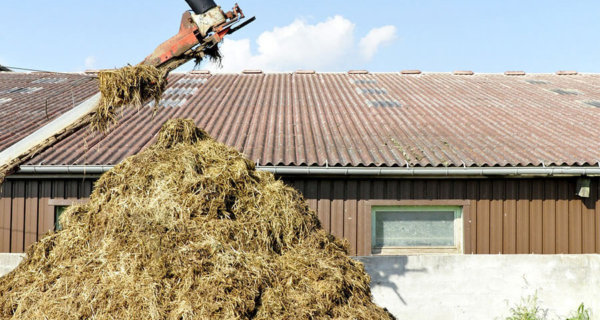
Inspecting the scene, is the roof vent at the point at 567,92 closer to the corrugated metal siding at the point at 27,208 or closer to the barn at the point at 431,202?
the barn at the point at 431,202

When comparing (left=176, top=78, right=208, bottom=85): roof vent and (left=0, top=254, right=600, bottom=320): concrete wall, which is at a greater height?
(left=176, top=78, right=208, bottom=85): roof vent

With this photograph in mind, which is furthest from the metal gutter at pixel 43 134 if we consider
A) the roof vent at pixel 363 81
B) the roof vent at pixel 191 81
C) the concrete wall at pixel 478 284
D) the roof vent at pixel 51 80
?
the roof vent at pixel 51 80

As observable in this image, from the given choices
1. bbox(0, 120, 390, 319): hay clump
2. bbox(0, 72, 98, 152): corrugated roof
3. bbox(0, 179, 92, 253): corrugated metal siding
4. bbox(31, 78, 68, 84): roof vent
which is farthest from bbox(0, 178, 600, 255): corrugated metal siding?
bbox(31, 78, 68, 84): roof vent

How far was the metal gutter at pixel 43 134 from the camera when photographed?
4219 millimetres

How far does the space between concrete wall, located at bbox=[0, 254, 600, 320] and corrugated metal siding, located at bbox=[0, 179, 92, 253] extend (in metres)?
0.40

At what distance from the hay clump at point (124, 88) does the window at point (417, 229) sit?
363 centimetres

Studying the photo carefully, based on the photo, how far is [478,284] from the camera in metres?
6.37

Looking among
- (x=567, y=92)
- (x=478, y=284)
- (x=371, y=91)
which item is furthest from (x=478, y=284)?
(x=567, y=92)

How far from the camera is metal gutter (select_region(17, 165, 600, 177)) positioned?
611cm

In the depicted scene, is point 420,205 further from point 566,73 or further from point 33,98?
point 566,73

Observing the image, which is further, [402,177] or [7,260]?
[7,260]

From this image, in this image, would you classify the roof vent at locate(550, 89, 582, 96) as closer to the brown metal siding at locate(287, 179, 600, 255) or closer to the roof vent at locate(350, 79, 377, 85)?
the roof vent at locate(350, 79, 377, 85)

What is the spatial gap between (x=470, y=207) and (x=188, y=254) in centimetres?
446

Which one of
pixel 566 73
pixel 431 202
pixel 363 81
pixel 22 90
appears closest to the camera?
pixel 431 202
